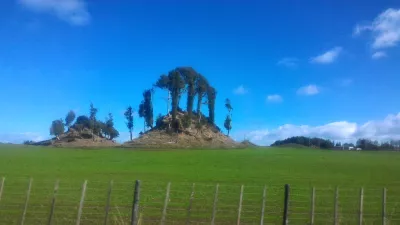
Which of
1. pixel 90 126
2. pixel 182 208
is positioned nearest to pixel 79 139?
pixel 90 126

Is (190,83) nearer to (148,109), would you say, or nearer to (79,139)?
(148,109)

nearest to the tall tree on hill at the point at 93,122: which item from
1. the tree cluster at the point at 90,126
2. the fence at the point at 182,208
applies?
the tree cluster at the point at 90,126

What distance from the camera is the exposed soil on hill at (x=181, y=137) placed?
125 m

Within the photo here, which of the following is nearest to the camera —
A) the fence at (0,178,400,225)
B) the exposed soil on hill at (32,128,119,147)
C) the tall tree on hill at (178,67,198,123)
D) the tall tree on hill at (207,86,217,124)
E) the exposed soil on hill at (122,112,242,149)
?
the fence at (0,178,400,225)

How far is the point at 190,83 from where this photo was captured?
144000 mm

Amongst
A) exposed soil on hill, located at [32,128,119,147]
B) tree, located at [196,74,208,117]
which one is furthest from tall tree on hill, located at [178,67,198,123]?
exposed soil on hill, located at [32,128,119,147]

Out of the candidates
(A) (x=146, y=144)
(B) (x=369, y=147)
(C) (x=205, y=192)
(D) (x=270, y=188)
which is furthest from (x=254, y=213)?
(B) (x=369, y=147)

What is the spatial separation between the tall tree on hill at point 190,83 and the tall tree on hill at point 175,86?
2708 millimetres

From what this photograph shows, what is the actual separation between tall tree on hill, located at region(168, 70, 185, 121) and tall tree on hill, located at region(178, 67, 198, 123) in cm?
271

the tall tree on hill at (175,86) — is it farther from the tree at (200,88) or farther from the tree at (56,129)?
the tree at (56,129)

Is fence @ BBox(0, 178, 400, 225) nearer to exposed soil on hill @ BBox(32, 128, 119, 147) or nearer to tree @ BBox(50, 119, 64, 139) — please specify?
exposed soil on hill @ BBox(32, 128, 119, 147)

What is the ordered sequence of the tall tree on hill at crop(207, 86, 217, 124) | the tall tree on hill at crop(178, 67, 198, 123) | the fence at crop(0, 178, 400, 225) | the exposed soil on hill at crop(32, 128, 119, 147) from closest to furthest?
1. the fence at crop(0, 178, 400, 225)
2. the exposed soil on hill at crop(32, 128, 119, 147)
3. the tall tree on hill at crop(178, 67, 198, 123)
4. the tall tree on hill at crop(207, 86, 217, 124)

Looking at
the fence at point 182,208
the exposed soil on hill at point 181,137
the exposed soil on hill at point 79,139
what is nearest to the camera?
the fence at point 182,208

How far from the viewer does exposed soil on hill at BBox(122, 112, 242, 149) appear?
125m
